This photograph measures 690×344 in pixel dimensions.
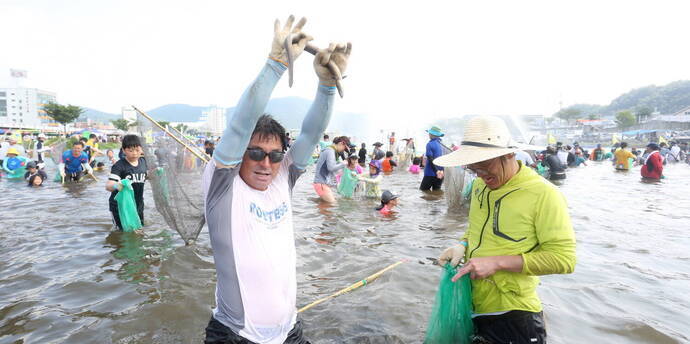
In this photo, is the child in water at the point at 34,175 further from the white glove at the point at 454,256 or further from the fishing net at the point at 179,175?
the white glove at the point at 454,256

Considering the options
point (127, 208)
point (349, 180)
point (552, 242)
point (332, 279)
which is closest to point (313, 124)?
point (552, 242)

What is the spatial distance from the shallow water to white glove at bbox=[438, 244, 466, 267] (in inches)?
41.0

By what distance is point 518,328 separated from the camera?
1.83 m

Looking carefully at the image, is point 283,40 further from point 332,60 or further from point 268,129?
point 268,129

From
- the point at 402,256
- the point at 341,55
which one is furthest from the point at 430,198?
the point at 341,55

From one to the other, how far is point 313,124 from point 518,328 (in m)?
1.54

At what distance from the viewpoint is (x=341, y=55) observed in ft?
5.08

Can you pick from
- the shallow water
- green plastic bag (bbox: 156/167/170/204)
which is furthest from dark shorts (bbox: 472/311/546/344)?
green plastic bag (bbox: 156/167/170/204)

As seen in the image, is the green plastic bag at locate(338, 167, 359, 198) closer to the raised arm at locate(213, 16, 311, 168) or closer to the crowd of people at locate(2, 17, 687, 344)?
the crowd of people at locate(2, 17, 687, 344)

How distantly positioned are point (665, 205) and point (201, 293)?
427 inches

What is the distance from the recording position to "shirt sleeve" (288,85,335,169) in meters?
1.70

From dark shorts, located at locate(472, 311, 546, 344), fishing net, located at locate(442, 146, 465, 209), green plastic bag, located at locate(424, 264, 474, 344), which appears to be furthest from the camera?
fishing net, located at locate(442, 146, 465, 209)

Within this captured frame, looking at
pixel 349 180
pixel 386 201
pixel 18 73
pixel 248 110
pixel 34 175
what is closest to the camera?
pixel 248 110

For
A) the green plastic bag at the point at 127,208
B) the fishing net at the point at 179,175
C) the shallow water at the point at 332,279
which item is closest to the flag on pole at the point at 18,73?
the shallow water at the point at 332,279
